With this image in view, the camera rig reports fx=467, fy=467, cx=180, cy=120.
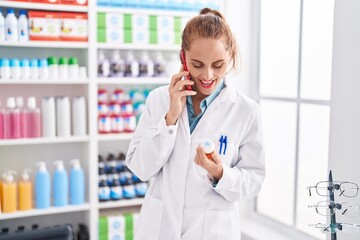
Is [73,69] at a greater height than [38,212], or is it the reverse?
[73,69]

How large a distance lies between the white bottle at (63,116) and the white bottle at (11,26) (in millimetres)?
472

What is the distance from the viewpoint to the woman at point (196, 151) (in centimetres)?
162

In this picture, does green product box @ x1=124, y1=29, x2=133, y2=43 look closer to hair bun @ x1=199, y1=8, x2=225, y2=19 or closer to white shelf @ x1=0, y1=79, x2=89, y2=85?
white shelf @ x1=0, y1=79, x2=89, y2=85

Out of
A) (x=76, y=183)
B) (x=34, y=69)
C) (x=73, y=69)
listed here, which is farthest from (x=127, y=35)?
(x=76, y=183)

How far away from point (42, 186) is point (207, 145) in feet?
5.79

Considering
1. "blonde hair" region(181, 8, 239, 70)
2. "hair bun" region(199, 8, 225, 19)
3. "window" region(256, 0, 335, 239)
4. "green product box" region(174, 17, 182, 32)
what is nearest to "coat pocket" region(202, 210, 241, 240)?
"blonde hair" region(181, 8, 239, 70)

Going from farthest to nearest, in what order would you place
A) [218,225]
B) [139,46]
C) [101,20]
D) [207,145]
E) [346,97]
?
[139,46] < [101,20] < [346,97] < [218,225] < [207,145]

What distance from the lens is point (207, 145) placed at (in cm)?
154

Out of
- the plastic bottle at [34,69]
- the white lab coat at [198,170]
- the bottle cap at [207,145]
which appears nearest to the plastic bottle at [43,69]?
the plastic bottle at [34,69]

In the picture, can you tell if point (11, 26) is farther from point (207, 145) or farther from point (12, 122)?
point (207, 145)

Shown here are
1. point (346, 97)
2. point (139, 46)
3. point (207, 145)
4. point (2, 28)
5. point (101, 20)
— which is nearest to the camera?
point (207, 145)

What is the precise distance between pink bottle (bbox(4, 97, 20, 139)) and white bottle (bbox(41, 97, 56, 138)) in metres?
0.16

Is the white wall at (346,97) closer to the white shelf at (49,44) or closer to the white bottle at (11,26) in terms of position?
the white shelf at (49,44)

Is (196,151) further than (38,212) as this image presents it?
No
